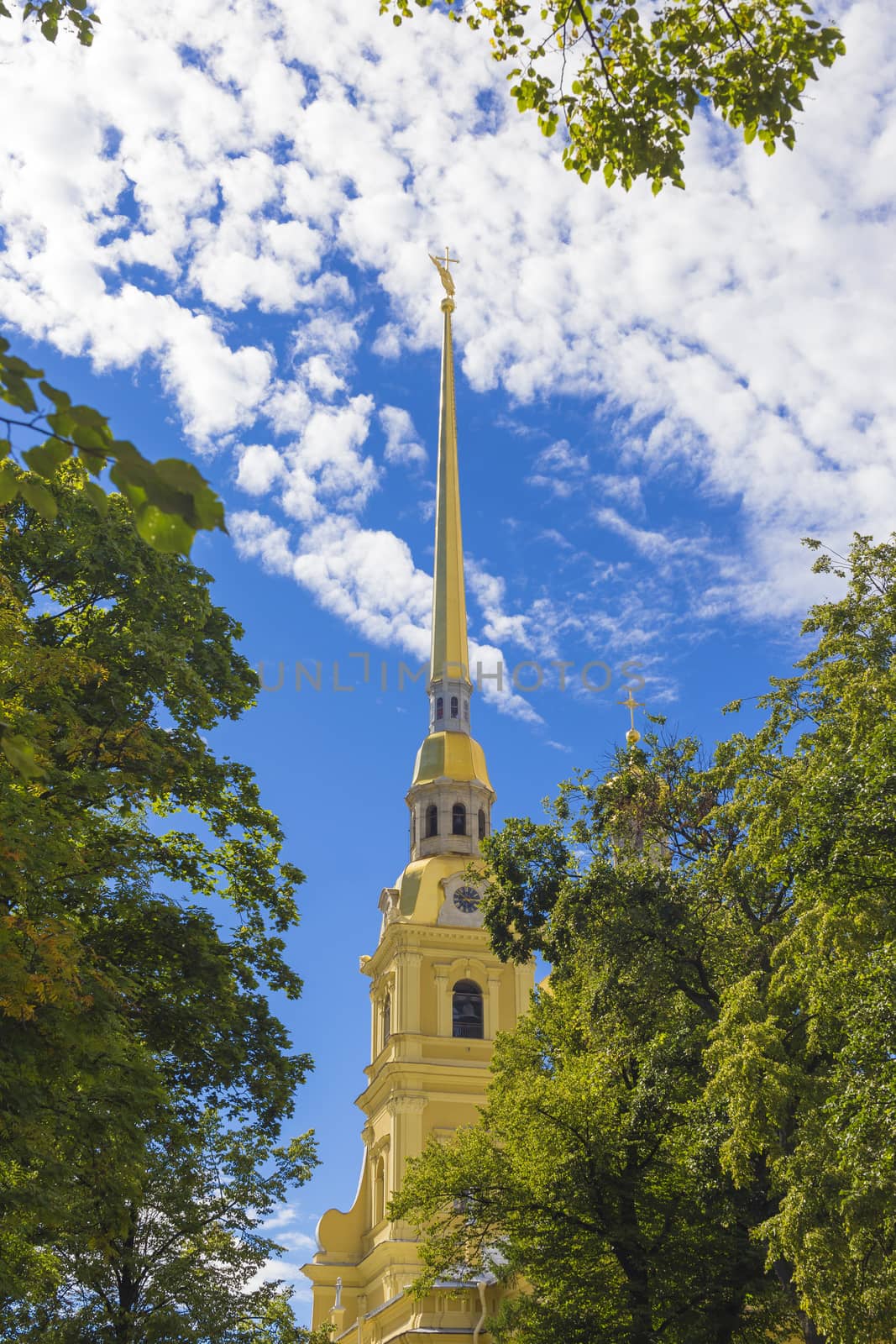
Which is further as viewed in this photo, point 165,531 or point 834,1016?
point 834,1016

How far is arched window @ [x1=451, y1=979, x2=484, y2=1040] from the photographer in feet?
163

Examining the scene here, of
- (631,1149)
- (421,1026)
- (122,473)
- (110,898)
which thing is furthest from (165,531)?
(421,1026)

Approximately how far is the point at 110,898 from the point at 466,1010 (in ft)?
117

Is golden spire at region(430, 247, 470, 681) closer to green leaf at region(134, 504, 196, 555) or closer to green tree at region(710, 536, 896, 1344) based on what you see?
green tree at region(710, 536, 896, 1344)

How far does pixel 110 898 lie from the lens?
16.2 meters

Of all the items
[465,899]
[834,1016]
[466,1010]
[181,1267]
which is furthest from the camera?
[465,899]

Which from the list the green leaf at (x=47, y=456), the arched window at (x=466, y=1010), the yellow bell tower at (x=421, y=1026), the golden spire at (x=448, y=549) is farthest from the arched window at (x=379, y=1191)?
the green leaf at (x=47, y=456)

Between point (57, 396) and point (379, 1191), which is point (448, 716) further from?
point (57, 396)

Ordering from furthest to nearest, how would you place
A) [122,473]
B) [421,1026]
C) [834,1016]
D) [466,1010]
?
[466,1010]
[421,1026]
[834,1016]
[122,473]

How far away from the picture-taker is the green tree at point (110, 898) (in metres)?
12.0

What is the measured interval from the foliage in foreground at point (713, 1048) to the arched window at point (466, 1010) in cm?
2325

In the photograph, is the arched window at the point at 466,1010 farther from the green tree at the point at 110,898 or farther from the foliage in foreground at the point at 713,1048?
the green tree at the point at 110,898

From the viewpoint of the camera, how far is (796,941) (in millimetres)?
15977

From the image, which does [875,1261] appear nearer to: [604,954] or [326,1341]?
[604,954]
